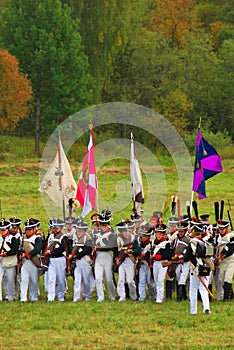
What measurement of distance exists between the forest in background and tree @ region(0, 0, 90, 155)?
6cm

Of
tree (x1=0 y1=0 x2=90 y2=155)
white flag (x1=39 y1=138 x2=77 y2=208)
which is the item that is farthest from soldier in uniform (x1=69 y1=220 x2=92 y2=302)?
tree (x1=0 y1=0 x2=90 y2=155)

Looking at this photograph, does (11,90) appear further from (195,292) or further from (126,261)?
(195,292)

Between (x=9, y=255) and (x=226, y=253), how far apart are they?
4.42 metres

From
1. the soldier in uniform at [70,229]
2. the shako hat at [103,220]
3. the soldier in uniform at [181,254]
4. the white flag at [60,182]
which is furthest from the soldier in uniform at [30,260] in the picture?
the white flag at [60,182]

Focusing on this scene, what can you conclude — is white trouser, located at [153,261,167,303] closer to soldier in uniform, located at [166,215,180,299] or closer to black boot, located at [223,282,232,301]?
soldier in uniform, located at [166,215,180,299]

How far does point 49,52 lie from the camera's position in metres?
51.6

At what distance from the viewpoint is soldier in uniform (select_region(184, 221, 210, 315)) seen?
1753 cm

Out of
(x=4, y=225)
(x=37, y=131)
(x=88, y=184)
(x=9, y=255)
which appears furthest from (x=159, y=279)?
(x=37, y=131)

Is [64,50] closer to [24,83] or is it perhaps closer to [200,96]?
[24,83]

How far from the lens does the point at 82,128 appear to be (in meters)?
51.7

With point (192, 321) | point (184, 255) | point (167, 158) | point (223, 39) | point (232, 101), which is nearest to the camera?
point (192, 321)

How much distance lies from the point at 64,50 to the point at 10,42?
10.7ft

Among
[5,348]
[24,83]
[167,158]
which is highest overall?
[24,83]

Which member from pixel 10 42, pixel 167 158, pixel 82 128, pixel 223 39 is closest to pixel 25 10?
pixel 10 42
